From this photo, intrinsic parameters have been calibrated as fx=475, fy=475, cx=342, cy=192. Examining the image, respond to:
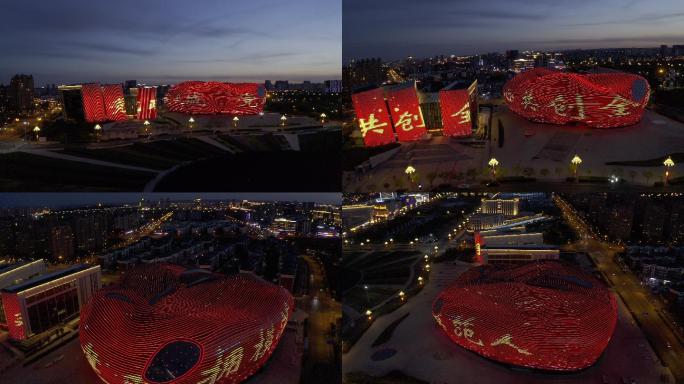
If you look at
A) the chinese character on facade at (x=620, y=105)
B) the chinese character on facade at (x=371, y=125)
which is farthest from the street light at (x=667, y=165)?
the chinese character on facade at (x=371, y=125)

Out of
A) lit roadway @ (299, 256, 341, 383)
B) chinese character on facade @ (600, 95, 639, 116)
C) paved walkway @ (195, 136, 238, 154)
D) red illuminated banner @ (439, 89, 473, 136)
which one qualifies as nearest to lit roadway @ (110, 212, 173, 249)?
paved walkway @ (195, 136, 238, 154)

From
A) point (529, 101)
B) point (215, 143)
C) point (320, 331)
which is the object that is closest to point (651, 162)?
point (529, 101)

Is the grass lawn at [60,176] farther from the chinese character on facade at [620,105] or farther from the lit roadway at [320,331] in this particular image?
the chinese character on facade at [620,105]

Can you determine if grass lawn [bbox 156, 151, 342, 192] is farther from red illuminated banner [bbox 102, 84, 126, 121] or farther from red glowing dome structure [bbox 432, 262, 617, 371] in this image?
red illuminated banner [bbox 102, 84, 126, 121]

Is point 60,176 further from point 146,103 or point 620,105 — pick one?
point 620,105

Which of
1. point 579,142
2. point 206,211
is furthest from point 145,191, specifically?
point 579,142

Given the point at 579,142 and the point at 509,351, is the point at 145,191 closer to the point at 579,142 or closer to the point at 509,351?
the point at 509,351
